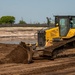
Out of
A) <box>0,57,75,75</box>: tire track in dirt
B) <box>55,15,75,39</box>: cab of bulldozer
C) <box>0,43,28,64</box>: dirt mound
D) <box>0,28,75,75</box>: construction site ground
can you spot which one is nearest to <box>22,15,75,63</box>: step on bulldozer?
<box>55,15,75,39</box>: cab of bulldozer

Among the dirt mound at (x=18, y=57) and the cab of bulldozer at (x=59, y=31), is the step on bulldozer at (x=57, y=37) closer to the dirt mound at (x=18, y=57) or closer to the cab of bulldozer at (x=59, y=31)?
the cab of bulldozer at (x=59, y=31)

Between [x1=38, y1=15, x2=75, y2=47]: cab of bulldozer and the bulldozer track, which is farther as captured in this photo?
[x1=38, y1=15, x2=75, y2=47]: cab of bulldozer

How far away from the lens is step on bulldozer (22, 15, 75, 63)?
16062 millimetres

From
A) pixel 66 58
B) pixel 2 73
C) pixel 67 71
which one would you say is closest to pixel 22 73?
pixel 2 73

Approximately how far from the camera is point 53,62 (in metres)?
14.7

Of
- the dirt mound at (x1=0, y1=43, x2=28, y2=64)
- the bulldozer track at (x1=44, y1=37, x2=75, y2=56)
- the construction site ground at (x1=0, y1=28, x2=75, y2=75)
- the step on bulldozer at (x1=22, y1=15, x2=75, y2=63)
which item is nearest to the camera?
the construction site ground at (x1=0, y1=28, x2=75, y2=75)

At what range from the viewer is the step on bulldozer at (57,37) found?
52.7ft

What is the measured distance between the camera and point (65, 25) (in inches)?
700

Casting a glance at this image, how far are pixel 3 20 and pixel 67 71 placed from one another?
276ft

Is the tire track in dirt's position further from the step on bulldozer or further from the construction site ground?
the step on bulldozer

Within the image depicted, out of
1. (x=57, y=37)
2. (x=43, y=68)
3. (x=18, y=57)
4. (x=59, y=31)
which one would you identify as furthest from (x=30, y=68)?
(x=59, y=31)

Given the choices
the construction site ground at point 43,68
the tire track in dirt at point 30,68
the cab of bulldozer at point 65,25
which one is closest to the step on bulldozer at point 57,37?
the cab of bulldozer at point 65,25

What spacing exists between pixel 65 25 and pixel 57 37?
3.30 feet

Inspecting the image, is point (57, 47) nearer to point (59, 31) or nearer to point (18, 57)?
point (59, 31)
